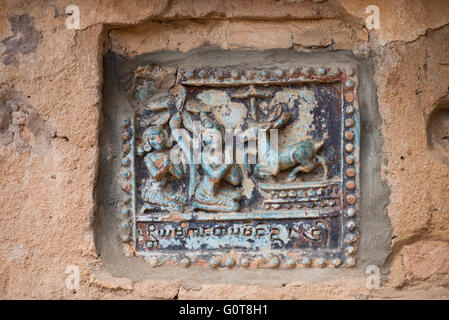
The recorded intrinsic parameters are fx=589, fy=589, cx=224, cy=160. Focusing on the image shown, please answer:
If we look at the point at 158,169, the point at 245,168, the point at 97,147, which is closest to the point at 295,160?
the point at 245,168

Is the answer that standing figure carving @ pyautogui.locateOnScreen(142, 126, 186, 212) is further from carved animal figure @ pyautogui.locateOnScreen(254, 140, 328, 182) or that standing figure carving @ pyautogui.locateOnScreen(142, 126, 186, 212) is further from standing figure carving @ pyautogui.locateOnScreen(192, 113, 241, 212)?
carved animal figure @ pyautogui.locateOnScreen(254, 140, 328, 182)

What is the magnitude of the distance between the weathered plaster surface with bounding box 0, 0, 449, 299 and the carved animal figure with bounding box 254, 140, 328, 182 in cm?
25

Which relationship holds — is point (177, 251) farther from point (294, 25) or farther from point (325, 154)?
point (294, 25)

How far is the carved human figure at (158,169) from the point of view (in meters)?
2.50

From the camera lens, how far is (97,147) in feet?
8.02

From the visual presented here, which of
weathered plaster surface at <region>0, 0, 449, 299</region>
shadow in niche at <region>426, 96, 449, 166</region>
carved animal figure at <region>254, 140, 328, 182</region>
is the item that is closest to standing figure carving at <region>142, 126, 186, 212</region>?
weathered plaster surface at <region>0, 0, 449, 299</region>

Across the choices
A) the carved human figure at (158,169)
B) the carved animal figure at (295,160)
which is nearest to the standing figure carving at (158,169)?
the carved human figure at (158,169)

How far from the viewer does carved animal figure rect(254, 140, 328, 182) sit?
2449 millimetres

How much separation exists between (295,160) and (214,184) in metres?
0.35

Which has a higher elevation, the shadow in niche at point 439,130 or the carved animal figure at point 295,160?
the shadow in niche at point 439,130

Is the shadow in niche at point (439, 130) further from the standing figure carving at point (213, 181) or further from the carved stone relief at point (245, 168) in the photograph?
the standing figure carving at point (213, 181)

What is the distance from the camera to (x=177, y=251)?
2533 millimetres

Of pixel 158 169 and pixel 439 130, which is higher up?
pixel 439 130

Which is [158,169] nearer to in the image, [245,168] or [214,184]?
[214,184]
